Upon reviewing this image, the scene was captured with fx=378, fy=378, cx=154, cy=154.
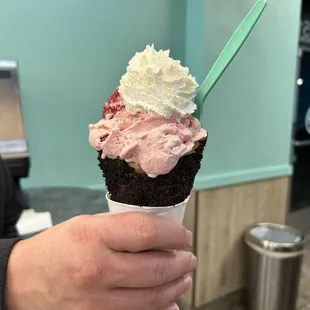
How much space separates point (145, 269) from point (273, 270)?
2.34 metres

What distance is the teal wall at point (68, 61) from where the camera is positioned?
7.43ft

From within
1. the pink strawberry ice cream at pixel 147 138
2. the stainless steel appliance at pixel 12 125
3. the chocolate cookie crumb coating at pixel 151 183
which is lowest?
the stainless steel appliance at pixel 12 125

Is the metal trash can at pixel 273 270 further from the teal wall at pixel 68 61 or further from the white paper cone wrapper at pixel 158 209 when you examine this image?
the white paper cone wrapper at pixel 158 209

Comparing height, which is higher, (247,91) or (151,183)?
(151,183)

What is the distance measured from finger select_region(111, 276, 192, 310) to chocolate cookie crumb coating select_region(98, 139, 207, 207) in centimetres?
15

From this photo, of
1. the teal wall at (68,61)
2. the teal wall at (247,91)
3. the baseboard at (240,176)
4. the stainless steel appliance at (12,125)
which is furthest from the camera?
the baseboard at (240,176)

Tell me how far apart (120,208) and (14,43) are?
72.7 inches

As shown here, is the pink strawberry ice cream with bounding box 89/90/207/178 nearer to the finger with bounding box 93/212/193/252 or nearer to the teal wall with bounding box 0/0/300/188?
the finger with bounding box 93/212/193/252

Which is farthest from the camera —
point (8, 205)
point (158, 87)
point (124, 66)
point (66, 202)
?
point (124, 66)

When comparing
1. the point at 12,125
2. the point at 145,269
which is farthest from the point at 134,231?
the point at 12,125

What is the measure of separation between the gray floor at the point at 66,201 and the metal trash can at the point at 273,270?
145 cm

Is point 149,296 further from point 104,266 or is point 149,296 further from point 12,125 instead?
point 12,125

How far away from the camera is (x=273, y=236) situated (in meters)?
2.96

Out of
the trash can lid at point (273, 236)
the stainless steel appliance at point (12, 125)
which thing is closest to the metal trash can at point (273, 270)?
the trash can lid at point (273, 236)
